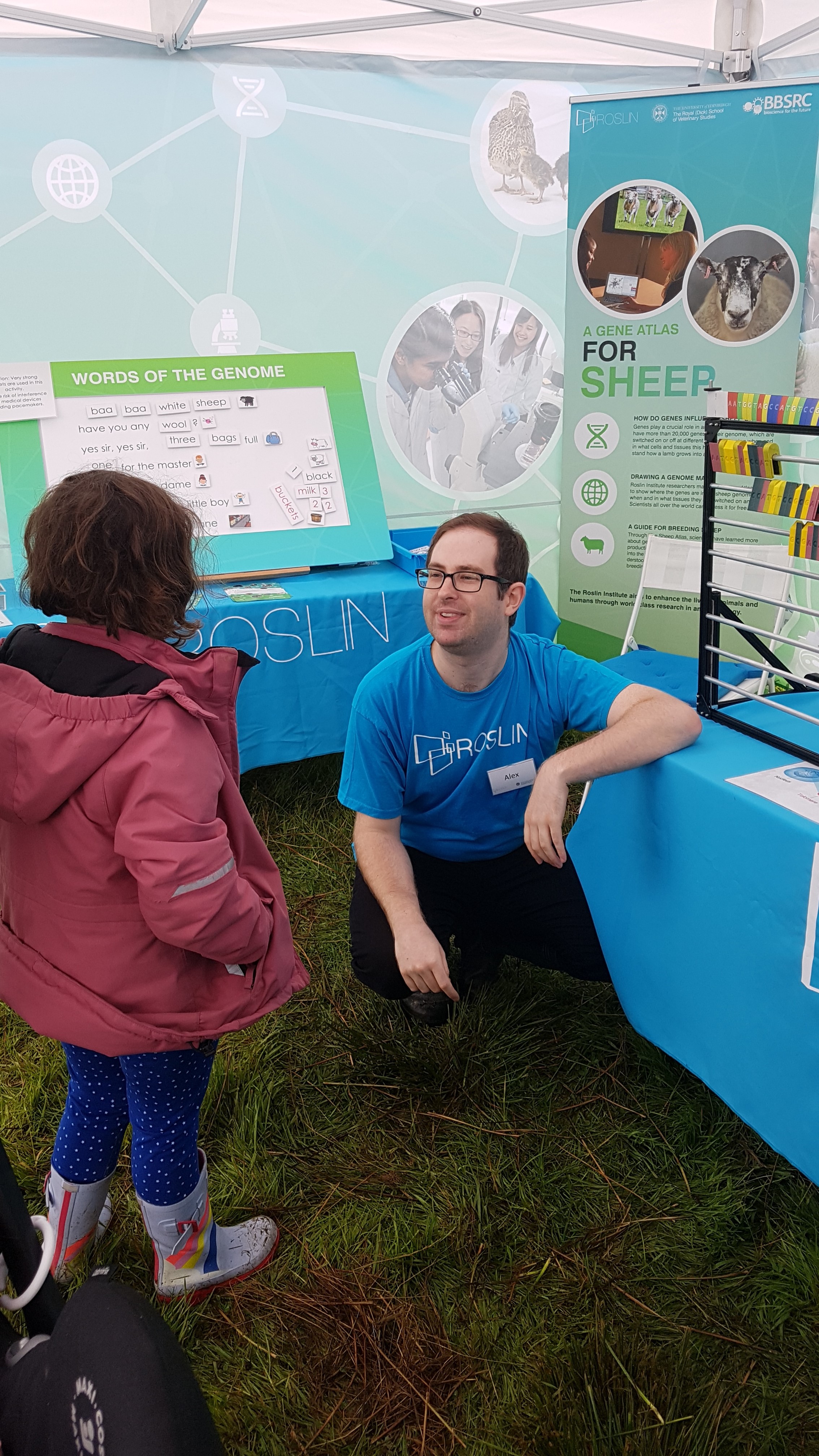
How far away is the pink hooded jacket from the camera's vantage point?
130cm

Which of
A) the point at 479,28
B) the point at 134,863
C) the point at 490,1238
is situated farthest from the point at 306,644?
the point at 479,28

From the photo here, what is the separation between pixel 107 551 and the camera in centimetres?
133

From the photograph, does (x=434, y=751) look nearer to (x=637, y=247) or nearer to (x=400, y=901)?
(x=400, y=901)

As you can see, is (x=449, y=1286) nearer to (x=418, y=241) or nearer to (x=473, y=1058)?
(x=473, y=1058)

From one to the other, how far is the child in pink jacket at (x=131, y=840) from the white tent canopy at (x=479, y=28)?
3.47 meters

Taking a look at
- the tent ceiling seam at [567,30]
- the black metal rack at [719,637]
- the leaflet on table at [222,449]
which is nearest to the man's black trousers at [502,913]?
the black metal rack at [719,637]

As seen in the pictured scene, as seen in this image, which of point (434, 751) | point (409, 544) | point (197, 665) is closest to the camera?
point (197, 665)

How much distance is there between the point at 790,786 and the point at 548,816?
0.47m

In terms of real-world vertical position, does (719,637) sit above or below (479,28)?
below

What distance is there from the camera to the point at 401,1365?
5.33ft

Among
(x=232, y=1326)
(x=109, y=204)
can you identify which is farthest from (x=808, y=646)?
(x=109, y=204)

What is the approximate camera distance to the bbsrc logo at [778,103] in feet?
12.6

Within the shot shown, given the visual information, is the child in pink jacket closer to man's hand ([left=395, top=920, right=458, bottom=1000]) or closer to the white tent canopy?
man's hand ([left=395, top=920, right=458, bottom=1000])

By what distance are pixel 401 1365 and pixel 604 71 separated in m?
5.20
